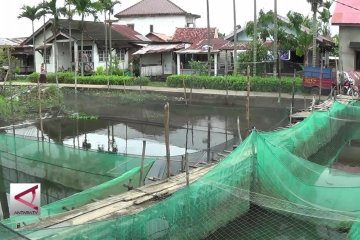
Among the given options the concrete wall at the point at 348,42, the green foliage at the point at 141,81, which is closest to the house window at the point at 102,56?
the green foliage at the point at 141,81

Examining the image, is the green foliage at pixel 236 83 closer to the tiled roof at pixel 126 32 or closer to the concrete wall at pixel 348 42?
the concrete wall at pixel 348 42

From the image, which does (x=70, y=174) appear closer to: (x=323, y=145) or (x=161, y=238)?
(x=161, y=238)

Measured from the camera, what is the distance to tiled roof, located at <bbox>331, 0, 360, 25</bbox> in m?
22.3

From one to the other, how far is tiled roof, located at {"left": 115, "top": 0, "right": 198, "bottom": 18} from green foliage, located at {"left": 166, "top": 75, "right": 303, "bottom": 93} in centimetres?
2084

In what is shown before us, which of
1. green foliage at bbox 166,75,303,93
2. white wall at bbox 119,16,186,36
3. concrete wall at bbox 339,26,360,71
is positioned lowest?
green foliage at bbox 166,75,303,93

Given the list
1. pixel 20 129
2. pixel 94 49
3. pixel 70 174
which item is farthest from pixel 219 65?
pixel 70 174

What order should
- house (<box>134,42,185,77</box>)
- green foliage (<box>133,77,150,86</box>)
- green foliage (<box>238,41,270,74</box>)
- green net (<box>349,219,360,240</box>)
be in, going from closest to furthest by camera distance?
green net (<box>349,219,360,240</box>), green foliage (<box>238,41,270,74</box>), green foliage (<box>133,77,150,86</box>), house (<box>134,42,185,77</box>)

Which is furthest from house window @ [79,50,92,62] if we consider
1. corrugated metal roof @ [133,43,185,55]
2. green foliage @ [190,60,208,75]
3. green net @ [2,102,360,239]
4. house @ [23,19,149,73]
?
green net @ [2,102,360,239]

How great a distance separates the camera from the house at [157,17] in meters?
48.0

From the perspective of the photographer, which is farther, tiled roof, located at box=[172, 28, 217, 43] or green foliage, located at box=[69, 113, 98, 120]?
tiled roof, located at box=[172, 28, 217, 43]

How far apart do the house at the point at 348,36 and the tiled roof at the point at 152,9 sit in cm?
2672

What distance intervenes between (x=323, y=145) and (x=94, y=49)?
26.9m

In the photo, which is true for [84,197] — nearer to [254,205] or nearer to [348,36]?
[254,205]

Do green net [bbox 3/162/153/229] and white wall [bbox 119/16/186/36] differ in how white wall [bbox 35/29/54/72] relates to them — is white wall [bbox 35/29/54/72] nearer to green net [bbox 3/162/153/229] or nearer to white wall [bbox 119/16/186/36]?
white wall [bbox 119/16/186/36]
